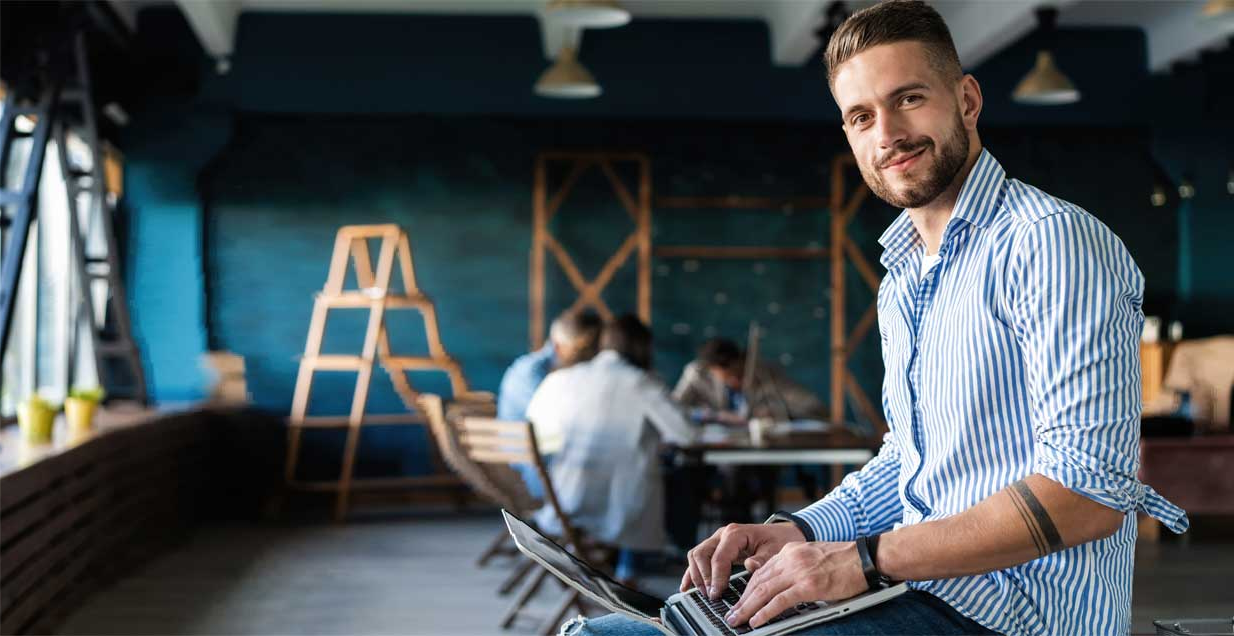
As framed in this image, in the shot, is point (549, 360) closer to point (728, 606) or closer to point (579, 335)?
point (579, 335)

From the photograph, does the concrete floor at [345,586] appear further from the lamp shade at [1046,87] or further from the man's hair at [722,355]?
the lamp shade at [1046,87]

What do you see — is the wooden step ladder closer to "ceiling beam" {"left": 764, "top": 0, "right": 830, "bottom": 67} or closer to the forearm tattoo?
"ceiling beam" {"left": 764, "top": 0, "right": 830, "bottom": 67}

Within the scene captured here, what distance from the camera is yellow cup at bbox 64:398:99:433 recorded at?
18.7 ft

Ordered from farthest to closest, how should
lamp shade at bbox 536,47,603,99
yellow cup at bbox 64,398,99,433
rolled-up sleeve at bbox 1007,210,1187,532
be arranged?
lamp shade at bbox 536,47,603,99 → yellow cup at bbox 64,398,99,433 → rolled-up sleeve at bbox 1007,210,1187,532

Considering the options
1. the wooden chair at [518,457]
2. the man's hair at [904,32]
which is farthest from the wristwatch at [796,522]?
the wooden chair at [518,457]

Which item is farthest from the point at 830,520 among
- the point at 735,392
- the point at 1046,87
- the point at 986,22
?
the point at 986,22

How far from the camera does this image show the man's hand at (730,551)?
165 cm

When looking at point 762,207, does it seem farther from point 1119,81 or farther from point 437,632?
point 437,632

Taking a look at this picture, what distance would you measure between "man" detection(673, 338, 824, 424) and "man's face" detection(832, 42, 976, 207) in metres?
5.07

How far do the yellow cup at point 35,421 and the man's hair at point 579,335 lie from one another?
7.46 feet

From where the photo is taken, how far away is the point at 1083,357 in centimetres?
137

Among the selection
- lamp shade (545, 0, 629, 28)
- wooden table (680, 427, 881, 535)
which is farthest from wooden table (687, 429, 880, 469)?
lamp shade (545, 0, 629, 28)

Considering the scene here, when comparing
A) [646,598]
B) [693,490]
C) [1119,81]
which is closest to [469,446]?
[693,490]

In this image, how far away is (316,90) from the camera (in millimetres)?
8766
